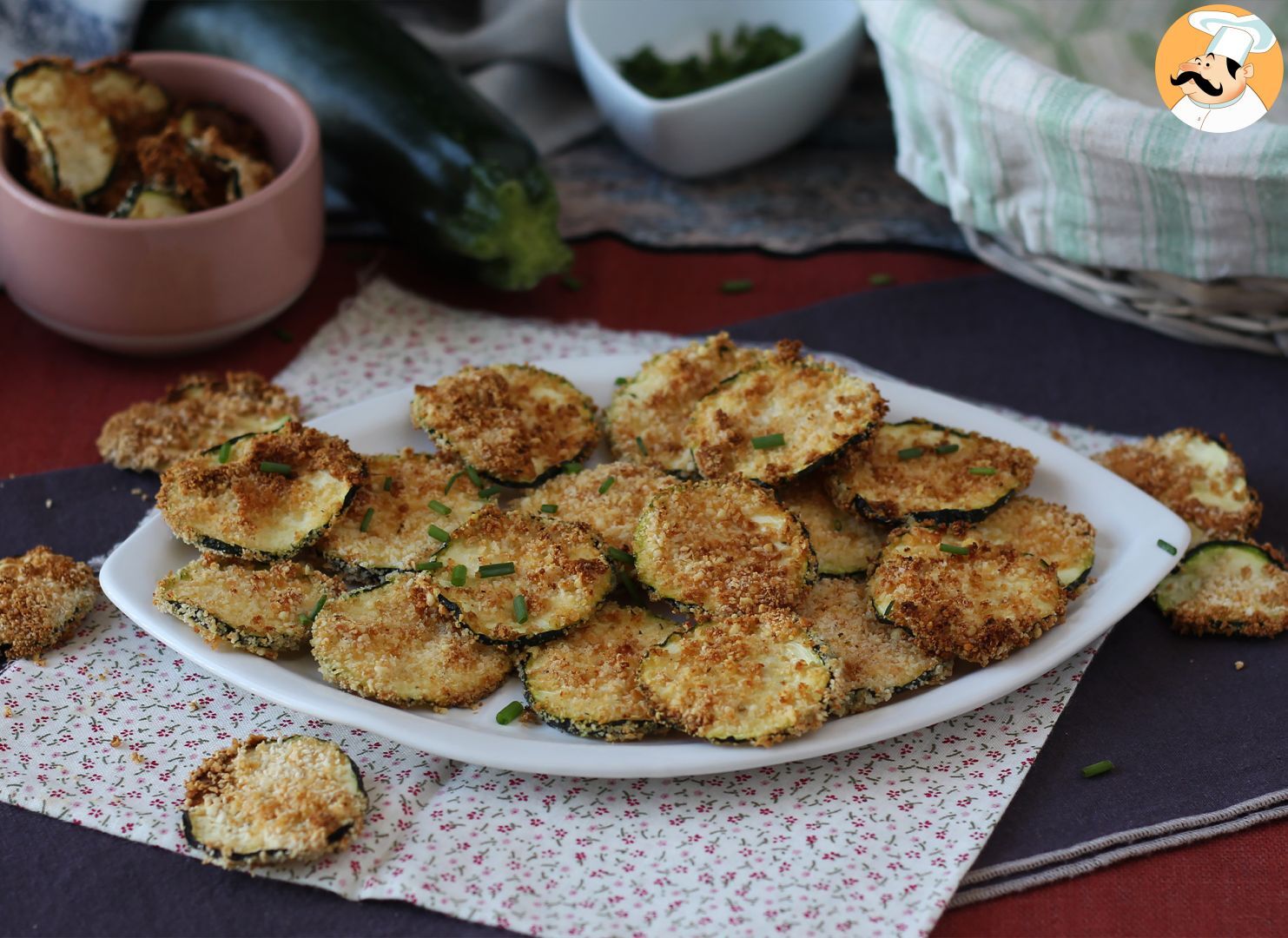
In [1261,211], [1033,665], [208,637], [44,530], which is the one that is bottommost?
[44,530]

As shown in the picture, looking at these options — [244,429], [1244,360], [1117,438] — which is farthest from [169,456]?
[1244,360]

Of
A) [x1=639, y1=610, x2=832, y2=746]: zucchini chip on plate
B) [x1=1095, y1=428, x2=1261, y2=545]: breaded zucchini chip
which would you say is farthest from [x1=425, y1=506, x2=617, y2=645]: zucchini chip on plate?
[x1=1095, y1=428, x2=1261, y2=545]: breaded zucchini chip

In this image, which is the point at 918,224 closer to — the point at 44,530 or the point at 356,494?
the point at 356,494

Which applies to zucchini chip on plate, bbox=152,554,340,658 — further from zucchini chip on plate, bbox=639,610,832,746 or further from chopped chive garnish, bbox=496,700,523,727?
zucchini chip on plate, bbox=639,610,832,746

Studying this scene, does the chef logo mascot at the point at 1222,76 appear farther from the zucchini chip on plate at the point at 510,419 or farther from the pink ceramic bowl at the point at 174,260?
the pink ceramic bowl at the point at 174,260

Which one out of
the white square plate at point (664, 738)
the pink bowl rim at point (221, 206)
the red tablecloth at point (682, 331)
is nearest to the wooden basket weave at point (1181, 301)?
the red tablecloth at point (682, 331)

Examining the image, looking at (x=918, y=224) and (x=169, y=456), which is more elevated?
(x=918, y=224)

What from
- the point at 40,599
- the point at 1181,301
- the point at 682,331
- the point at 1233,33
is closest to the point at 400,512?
the point at 40,599
